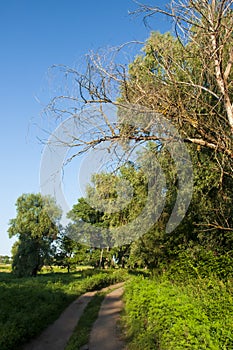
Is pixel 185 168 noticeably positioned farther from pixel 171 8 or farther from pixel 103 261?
pixel 103 261

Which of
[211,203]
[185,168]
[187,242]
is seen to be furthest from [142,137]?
[187,242]

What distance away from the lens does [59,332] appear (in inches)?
406

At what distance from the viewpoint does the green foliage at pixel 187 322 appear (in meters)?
4.56

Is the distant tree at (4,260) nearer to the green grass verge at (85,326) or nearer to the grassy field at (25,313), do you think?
the grassy field at (25,313)

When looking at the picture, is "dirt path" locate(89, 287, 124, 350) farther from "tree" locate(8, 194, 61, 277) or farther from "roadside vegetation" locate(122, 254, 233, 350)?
"tree" locate(8, 194, 61, 277)

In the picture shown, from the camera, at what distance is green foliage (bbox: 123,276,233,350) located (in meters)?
4.56

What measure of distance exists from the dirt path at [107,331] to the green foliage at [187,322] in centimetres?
43

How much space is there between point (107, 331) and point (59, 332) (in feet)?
5.19

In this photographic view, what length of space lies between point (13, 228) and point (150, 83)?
40493 mm

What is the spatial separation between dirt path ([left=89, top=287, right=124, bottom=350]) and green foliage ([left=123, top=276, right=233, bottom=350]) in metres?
0.43

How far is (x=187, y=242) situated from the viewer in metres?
15.3

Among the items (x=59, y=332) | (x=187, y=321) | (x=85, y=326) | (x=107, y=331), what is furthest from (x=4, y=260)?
(x=187, y=321)

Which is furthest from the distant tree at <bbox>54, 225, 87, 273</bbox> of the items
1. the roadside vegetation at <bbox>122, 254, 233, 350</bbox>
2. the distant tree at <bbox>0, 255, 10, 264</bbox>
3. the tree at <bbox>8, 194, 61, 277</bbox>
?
the roadside vegetation at <bbox>122, 254, 233, 350</bbox>

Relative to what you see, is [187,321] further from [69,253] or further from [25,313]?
[69,253]
